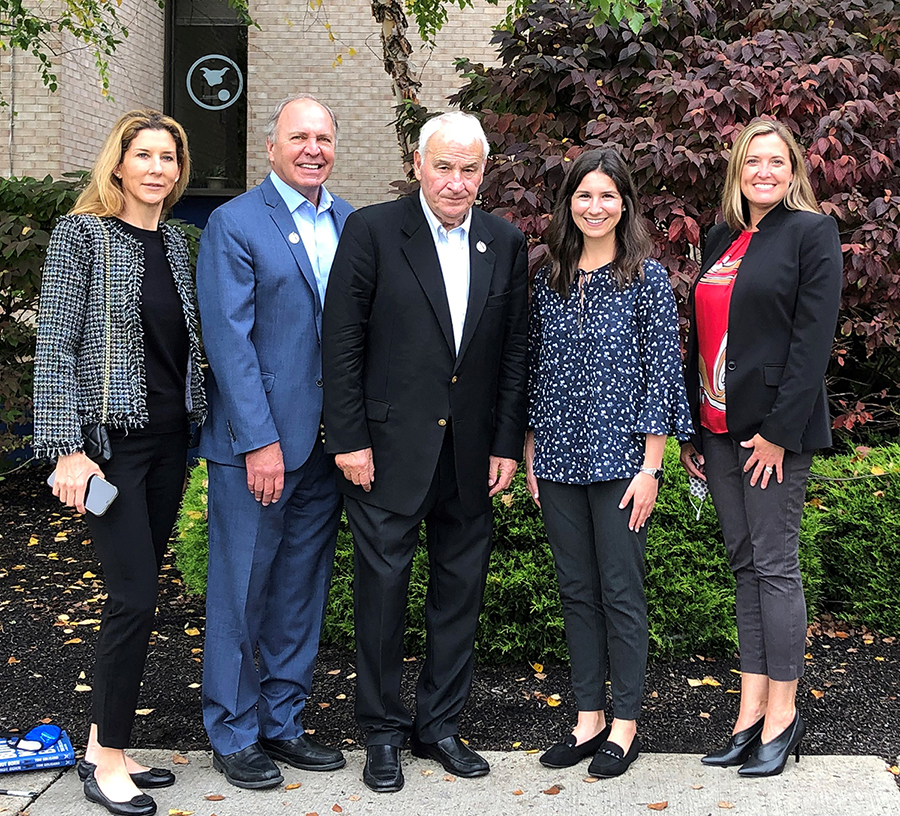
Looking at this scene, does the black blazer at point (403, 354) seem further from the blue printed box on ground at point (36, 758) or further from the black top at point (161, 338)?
the blue printed box on ground at point (36, 758)

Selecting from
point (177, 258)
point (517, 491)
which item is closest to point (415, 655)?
point (517, 491)

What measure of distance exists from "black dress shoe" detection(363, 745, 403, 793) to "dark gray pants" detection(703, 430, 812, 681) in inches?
53.4

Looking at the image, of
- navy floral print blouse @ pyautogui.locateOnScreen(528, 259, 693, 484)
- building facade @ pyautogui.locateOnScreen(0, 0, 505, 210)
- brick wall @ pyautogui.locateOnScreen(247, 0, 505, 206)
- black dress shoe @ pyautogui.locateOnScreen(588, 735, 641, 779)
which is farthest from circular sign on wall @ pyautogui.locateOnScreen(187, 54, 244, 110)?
black dress shoe @ pyautogui.locateOnScreen(588, 735, 641, 779)

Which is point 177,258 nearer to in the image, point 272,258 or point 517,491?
point 272,258

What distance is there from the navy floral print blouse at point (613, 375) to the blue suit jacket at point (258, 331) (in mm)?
880

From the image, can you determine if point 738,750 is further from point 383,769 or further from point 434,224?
point 434,224

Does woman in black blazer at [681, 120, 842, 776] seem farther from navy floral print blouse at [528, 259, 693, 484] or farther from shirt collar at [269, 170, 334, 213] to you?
shirt collar at [269, 170, 334, 213]

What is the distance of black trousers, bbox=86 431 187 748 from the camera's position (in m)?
3.30

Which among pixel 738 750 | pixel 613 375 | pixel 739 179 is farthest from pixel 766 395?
pixel 738 750

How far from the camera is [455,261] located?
11.7 ft

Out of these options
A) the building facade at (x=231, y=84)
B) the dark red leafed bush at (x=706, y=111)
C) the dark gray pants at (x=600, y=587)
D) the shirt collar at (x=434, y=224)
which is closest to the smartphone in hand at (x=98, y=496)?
the shirt collar at (x=434, y=224)

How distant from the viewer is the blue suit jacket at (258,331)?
3.42 metres

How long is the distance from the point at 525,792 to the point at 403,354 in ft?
5.08

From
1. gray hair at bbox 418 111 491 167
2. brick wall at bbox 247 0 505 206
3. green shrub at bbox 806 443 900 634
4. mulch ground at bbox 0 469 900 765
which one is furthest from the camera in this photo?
brick wall at bbox 247 0 505 206
